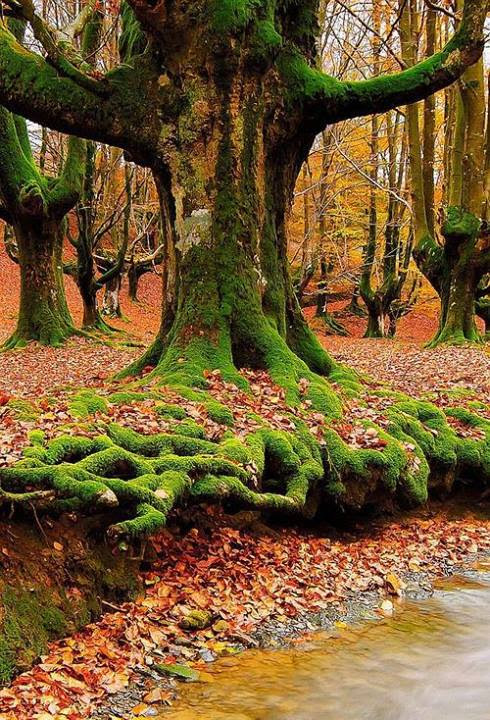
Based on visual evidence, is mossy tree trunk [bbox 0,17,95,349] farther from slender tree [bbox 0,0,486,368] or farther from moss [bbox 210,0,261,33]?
moss [bbox 210,0,261,33]

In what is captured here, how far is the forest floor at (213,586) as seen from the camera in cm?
369

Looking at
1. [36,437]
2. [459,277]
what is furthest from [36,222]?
[36,437]

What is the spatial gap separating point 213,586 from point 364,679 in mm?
1353

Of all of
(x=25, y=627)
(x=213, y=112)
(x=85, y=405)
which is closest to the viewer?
(x=25, y=627)

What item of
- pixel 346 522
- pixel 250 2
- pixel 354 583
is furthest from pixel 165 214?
pixel 354 583

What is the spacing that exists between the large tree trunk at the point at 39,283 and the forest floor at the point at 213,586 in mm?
8541

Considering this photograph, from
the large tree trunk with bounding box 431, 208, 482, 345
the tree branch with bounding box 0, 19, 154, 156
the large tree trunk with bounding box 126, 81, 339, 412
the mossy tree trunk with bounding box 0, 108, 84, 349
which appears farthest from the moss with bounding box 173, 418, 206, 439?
the large tree trunk with bounding box 431, 208, 482, 345

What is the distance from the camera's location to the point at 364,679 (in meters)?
4.11

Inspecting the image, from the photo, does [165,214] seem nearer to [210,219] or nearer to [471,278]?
[210,219]

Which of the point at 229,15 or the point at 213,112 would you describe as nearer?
the point at 229,15

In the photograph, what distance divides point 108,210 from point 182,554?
22.7 m

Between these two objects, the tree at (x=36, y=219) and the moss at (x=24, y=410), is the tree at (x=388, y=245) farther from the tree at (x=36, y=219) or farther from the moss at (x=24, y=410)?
the moss at (x=24, y=410)

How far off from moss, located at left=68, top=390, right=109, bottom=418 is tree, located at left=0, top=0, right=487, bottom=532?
0.97 metres

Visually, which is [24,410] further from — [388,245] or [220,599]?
[388,245]
